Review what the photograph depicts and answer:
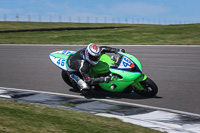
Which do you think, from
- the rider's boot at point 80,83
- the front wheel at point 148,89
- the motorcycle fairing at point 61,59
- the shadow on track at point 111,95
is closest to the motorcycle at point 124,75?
the front wheel at point 148,89

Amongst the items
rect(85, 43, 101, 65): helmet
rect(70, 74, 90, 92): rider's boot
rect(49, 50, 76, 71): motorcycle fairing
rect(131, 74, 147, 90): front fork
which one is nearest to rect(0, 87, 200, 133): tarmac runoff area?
rect(70, 74, 90, 92): rider's boot

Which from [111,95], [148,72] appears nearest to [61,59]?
[111,95]

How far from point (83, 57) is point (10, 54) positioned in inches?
295

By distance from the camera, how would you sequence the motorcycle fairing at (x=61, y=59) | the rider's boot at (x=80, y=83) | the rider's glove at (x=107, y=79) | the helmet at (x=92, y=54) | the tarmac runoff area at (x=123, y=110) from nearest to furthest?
the tarmac runoff area at (x=123, y=110) < the helmet at (x=92, y=54) < the rider's glove at (x=107, y=79) < the rider's boot at (x=80, y=83) < the motorcycle fairing at (x=61, y=59)

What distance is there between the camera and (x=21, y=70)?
11.0m

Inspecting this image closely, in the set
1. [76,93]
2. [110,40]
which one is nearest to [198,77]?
[76,93]

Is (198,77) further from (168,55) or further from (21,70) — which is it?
(21,70)

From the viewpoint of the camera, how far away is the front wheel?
24.3ft

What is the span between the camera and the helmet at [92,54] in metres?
7.14

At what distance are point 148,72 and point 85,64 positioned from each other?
3.50m

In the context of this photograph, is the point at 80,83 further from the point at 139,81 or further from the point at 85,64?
the point at 139,81

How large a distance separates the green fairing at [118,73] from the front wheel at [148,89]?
0.10m

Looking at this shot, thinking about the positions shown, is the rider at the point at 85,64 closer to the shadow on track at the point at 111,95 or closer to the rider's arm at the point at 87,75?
the rider's arm at the point at 87,75

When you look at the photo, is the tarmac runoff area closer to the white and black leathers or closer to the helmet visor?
the white and black leathers
